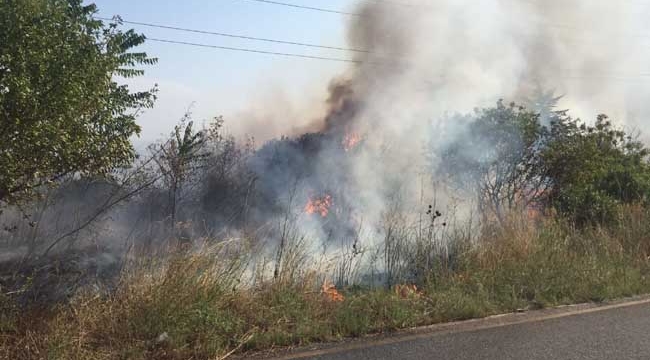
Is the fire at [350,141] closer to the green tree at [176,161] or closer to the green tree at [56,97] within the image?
the green tree at [176,161]

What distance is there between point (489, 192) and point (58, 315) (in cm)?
839

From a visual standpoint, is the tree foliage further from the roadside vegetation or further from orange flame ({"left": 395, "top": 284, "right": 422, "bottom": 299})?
orange flame ({"left": 395, "top": 284, "right": 422, "bottom": 299})

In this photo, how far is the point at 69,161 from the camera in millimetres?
3811

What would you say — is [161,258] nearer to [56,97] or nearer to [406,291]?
[56,97]

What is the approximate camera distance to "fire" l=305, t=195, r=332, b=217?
12.9 metres

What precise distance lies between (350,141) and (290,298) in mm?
12507

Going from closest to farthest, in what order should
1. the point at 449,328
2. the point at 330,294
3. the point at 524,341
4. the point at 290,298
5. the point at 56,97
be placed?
1. the point at 56,97
2. the point at 524,341
3. the point at 449,328
4. the point at 290,298
5. the point at 330,294

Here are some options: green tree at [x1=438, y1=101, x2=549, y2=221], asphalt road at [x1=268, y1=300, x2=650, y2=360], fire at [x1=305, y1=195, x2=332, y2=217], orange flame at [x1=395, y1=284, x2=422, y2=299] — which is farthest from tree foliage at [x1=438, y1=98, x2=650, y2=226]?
asphalt road at [x1=268, y1=300, x2=650, y2=360]

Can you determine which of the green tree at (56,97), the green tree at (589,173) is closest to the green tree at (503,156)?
the green tree at (589,173)

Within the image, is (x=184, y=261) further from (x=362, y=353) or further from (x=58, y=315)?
(x=362, y=353)

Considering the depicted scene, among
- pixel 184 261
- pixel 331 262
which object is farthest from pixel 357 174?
pixel 184 261

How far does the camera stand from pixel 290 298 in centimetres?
455

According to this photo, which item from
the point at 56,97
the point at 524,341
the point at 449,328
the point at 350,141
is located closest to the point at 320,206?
the point at 350,141

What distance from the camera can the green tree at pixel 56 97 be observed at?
3.24 meters
